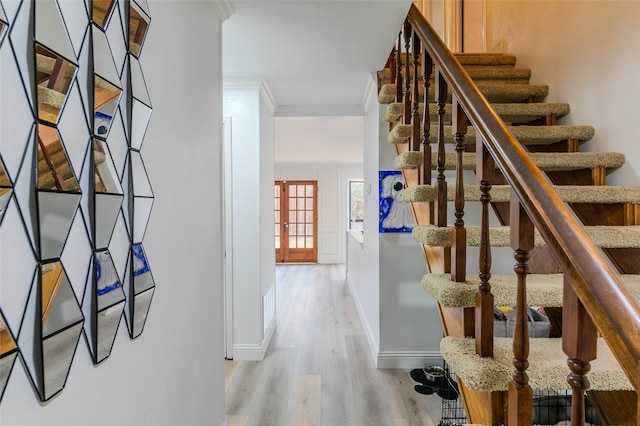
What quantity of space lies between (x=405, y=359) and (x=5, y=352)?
2.84 m

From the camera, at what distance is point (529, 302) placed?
1.25m

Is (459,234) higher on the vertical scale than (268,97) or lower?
lower

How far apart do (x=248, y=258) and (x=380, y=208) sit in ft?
3.96

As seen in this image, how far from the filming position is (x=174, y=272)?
4.28ft

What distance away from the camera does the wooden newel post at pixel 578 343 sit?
73cm

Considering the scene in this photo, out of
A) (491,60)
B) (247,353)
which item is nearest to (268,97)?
(491,60)

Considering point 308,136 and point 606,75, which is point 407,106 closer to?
point 606,75

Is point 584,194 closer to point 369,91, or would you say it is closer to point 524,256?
point 524,256

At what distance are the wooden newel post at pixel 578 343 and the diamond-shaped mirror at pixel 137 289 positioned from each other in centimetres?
106

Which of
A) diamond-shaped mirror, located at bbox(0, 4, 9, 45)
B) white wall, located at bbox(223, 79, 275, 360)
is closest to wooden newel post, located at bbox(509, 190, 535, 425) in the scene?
diamond-shaped mirror, located at bbox(0, 4, 9, 45)

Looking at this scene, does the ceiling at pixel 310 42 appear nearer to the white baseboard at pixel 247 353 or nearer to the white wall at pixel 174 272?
the white wall at pixel 174 272

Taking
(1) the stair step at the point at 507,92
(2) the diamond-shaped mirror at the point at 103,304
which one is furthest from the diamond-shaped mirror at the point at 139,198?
(1) the stair step at the point at 507,92

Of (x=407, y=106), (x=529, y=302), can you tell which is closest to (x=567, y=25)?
(x=407, y=106)

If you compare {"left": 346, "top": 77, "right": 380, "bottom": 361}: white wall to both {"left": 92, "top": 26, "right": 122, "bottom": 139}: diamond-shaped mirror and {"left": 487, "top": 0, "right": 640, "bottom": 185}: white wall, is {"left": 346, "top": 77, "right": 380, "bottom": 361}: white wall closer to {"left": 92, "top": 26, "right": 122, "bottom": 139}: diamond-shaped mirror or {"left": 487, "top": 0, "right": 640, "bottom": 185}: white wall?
{"left": 487, "top": 0, "right": 640, "bottom": 185}: white wall
